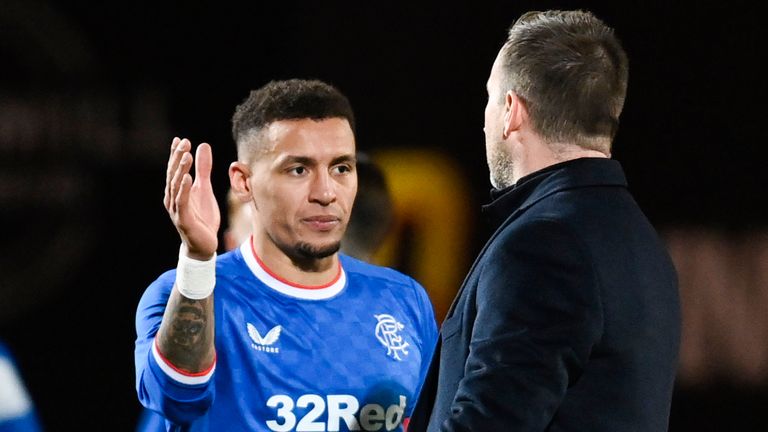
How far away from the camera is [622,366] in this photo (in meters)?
1.82

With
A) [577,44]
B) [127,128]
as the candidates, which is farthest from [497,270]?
[127,128]

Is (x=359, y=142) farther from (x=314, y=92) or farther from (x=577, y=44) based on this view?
(x=577, y=44)

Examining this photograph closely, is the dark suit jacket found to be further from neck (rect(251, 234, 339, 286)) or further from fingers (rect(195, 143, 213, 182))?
neck (rect(251, 234, 339, 286))

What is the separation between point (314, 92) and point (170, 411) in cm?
94

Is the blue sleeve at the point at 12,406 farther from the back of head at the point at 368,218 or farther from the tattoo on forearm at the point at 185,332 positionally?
the back of head at the point at 368,218

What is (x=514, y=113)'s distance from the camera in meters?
1.99

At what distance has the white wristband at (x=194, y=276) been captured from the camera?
7.37ft

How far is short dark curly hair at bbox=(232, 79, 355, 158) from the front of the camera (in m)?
2.78

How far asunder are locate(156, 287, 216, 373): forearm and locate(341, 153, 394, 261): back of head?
1.31 metres

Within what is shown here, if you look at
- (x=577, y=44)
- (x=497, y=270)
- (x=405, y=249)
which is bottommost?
(x=405, y=249)

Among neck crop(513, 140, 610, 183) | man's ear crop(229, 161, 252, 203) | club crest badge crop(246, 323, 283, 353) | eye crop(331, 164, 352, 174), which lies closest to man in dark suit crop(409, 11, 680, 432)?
neck crop(513, 140, 610, 183)

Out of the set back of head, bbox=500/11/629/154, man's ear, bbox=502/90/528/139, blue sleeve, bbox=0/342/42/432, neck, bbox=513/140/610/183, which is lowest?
blue sleeve, bbox=0/342/42/432

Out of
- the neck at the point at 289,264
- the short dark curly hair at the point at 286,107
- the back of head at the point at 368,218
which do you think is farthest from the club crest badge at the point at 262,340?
the back of head at the point at 368,218

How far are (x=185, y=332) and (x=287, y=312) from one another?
A: 1.38 ft
